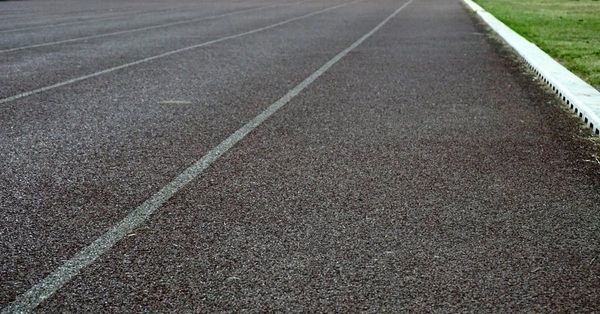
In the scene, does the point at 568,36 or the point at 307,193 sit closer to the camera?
the point at 307,193

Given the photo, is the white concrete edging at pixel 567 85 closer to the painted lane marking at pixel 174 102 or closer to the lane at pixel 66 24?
the painted lane marking at pixel 174 102

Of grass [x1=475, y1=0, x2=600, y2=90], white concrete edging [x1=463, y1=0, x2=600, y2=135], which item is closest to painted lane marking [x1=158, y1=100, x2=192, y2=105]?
white concrete edging [x1=463, y1=0, x2=600, y2=135]

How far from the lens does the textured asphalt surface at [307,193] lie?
11.6ft

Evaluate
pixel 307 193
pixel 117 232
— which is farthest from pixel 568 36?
pixel 117 232

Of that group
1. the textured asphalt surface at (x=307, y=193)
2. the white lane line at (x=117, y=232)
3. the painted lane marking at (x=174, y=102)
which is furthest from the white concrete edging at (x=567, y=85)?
the painted lane marking at (x=174, y=102)

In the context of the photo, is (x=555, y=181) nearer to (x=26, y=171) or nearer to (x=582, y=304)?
(x=582, y=304)

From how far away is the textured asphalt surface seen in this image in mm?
3539

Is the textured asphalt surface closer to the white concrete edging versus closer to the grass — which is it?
the white concrete edging

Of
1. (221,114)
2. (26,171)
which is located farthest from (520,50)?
(26,171)

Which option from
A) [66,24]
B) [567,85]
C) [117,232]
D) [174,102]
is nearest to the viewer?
[117,232]

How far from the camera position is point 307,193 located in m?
5.02

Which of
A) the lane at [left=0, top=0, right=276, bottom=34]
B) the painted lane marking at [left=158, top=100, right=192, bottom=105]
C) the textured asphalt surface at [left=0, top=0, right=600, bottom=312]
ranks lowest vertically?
the lane at [left=0, top=0, right=276, bottom=34]

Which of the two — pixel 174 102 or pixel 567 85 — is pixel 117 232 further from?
pixel 567 85

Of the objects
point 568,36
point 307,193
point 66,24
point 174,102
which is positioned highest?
point 307,193
